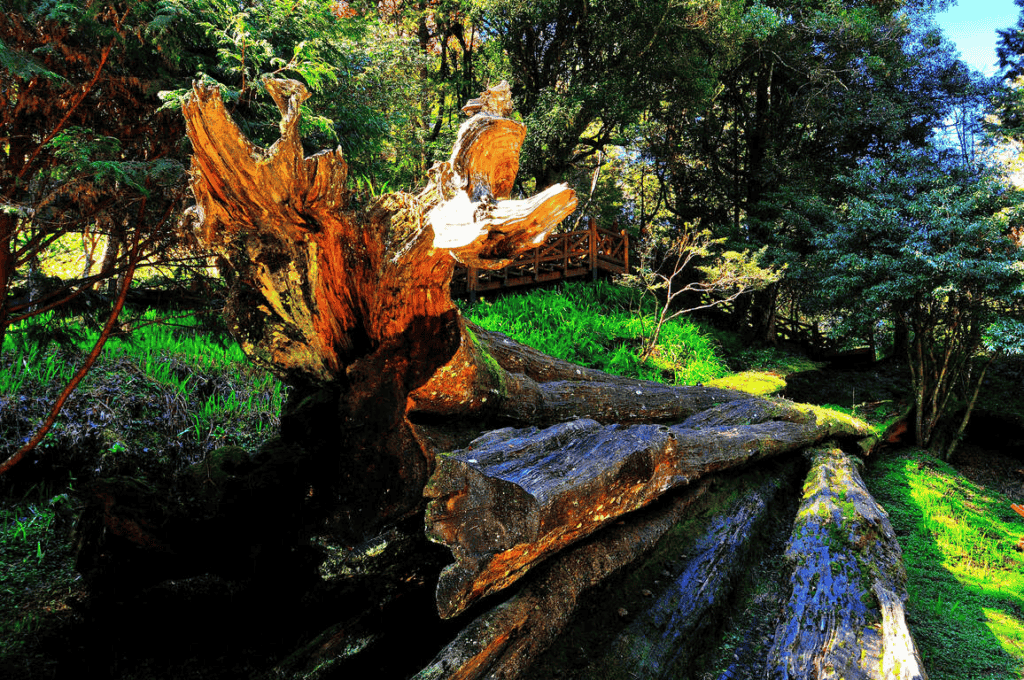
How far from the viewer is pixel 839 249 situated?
317 inches

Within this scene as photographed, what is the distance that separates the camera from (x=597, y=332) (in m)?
8.63

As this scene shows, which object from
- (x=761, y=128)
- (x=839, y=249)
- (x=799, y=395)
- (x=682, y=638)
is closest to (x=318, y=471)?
(x=682, y=638)

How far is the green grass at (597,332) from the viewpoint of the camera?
314 inches

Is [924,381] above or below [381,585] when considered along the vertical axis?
above

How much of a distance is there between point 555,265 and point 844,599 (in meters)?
8.35

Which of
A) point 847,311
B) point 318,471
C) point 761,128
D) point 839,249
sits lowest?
point 318,471

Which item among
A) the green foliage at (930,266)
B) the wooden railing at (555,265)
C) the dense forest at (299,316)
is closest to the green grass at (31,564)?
the dense forest at (299,316)

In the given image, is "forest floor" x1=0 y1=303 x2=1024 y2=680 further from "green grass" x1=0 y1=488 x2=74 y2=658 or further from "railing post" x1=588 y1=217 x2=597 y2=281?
"railing post" x1=588 y1=217 x2=597 y2=281

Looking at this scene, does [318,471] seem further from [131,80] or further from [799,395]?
[799,395]

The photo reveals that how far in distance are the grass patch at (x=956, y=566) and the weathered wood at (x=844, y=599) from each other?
2.36 feet

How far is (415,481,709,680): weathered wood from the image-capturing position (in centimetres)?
198

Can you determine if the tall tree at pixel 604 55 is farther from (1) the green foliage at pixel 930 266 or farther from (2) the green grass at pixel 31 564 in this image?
(2) the green grass at pixel 31 564

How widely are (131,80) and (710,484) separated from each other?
456 cm

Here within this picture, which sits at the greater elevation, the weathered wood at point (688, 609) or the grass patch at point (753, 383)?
the grass patch at point (753, 383)
